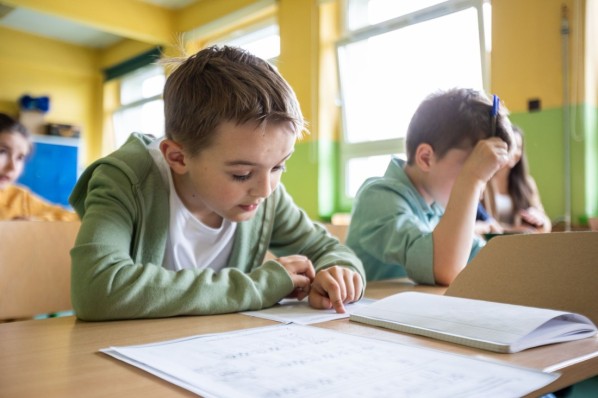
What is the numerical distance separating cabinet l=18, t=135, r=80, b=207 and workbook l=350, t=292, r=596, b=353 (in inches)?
240

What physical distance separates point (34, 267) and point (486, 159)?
94 centimetres

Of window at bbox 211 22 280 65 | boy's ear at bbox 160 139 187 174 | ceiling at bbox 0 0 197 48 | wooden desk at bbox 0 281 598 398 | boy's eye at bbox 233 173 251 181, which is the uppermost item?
ceiling at bbox 0 0 197 48

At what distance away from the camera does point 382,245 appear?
129 centimetres

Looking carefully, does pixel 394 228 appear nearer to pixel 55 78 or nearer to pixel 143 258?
pixel 143 258

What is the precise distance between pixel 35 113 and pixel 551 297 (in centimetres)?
667

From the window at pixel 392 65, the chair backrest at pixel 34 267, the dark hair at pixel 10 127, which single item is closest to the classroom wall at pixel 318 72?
the window at pixel 392 65

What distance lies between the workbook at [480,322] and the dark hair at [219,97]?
34 cm

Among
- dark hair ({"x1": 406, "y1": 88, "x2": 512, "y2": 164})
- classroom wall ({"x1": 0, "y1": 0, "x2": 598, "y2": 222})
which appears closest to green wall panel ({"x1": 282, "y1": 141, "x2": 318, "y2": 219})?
classroom wall ({"x1": 0, "y1": 0, "x2": 598, "y2": 222})

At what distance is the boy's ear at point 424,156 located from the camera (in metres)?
1.39

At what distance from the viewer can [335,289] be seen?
2.68 feet

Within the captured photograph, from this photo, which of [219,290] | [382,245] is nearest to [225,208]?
A: [219,290]

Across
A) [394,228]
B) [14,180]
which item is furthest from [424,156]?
[14,180]

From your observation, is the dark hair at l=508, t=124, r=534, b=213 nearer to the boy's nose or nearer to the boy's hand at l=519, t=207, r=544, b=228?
the boy's hand at l=519, t=207, r=544, b=228

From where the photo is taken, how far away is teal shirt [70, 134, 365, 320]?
745 millimetres
